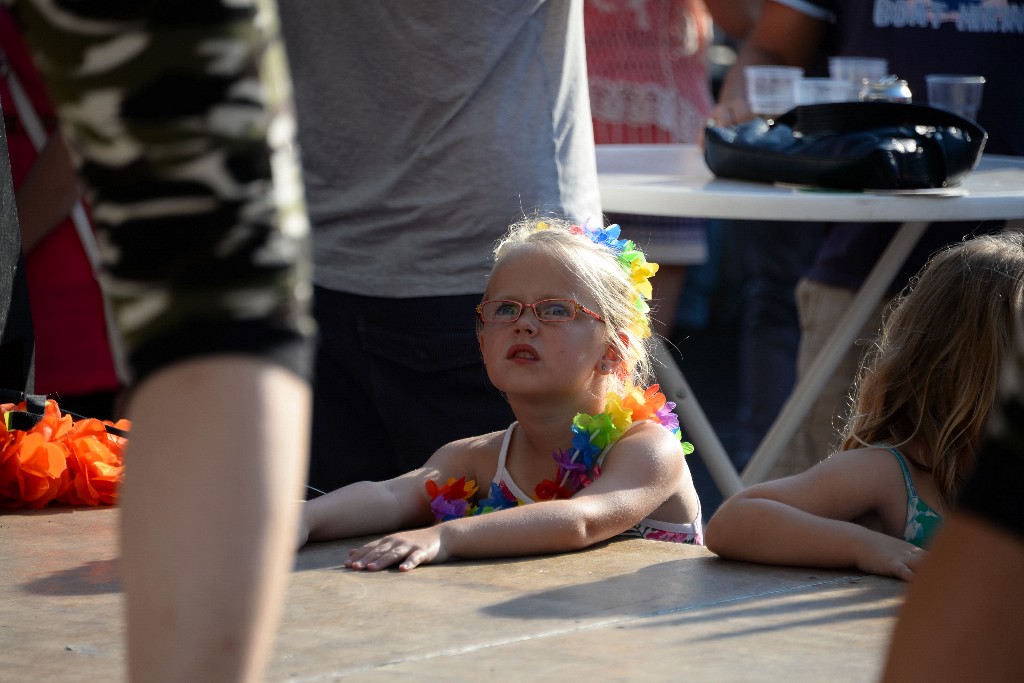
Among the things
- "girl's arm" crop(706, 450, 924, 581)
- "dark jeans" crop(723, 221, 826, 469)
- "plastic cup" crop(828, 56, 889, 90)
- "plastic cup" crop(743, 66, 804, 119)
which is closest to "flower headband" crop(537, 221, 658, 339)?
"girl's arm" crop(706, 450, 924, 581)

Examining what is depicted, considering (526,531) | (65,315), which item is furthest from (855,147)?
(65,315)

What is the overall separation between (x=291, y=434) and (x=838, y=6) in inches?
141

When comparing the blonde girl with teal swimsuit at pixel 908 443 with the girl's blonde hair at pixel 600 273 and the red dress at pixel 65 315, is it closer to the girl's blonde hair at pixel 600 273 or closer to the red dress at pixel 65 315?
the girl's blonde hair at pixel 600 273

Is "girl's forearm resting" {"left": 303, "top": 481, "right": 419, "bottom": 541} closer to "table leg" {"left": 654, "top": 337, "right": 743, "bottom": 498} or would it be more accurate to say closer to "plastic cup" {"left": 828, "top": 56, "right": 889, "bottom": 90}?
"table leg" {"left": 654, "top": 337, "right": 743, "bottom": 498}

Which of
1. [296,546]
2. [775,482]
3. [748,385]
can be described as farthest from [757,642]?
[748,385]

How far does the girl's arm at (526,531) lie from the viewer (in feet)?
7.50

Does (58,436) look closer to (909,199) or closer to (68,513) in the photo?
(68,513)

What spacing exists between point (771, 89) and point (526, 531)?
201 cm

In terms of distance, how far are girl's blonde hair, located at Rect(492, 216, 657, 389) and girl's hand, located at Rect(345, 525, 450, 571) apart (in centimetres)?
60

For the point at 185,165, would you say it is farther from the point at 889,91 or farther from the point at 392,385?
the point at 889,91

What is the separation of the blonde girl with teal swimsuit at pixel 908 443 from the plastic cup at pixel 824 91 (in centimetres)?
133

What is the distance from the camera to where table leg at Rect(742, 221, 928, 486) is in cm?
348

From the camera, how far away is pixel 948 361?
8.05 feet

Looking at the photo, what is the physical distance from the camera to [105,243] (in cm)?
92
